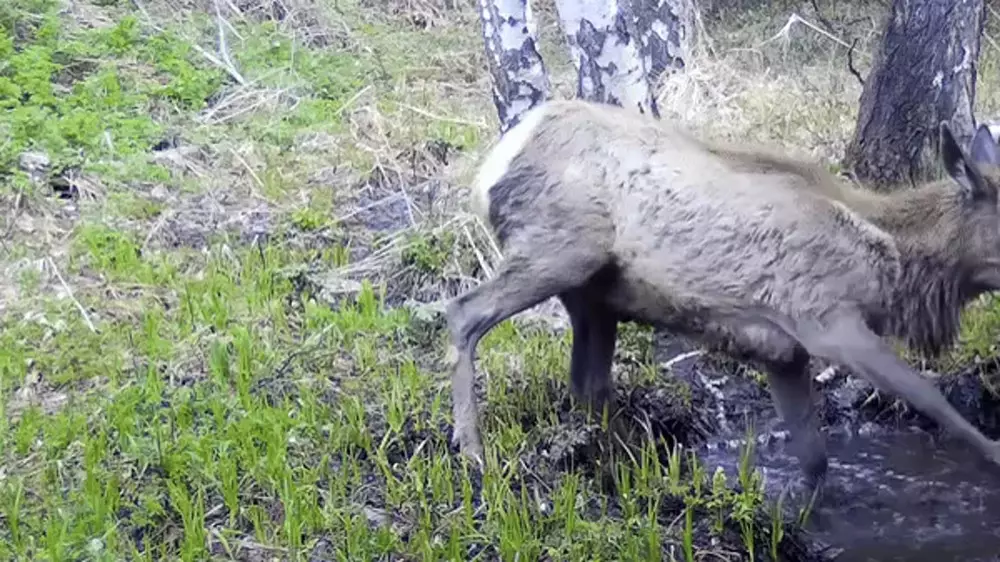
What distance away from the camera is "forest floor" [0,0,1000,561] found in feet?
17.4

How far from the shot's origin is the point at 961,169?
526 cm

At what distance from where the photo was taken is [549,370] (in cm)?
652

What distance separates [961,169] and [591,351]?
176cm

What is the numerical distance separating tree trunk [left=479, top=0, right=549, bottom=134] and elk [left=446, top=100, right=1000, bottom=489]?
88.7 inches

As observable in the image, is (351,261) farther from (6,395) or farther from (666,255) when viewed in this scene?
(666,255)

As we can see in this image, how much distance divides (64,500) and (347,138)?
5236 millimetres

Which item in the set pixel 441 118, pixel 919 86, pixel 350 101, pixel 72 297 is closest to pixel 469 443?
pixel 72 297

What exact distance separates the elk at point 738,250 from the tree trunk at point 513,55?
88.7 inches

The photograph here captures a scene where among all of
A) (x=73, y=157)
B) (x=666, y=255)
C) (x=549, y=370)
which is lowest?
(x=73, y=157)

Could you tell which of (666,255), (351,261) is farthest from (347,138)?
(666,255)

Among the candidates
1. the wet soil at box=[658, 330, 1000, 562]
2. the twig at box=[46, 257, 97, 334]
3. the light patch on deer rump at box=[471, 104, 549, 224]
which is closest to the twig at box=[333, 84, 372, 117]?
the twig at box=[46, 257, 97, 334]

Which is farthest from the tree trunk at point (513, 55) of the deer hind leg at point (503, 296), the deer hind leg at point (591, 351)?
the deer hind leg at point (503, 296)

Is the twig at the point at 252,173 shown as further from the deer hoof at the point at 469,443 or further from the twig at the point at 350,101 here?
the deer hoof at the point at 469,443

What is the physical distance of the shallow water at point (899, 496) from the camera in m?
5.61
